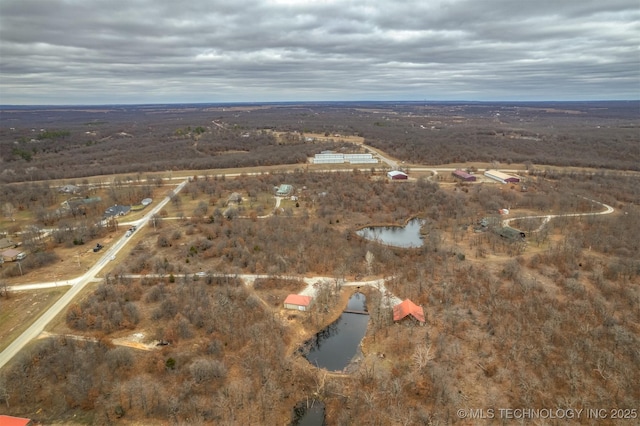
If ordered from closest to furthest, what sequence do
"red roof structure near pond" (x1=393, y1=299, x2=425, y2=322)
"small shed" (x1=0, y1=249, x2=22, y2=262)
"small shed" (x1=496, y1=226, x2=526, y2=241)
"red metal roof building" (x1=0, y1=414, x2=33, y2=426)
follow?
"red metal roof building" (x1=0, y1=414, x2=33, y2=426)
"red roof structure near pond" (x1=393, y1=299, x2=425, y2=322)
"small shed" (x1=0, y1=249, x2=22, y2=262)
"small shed" (x1=496, y1=226, x2=526, y2=241)

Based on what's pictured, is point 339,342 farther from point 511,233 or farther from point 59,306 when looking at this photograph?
point 511,233

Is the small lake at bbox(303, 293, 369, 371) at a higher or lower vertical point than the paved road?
lower

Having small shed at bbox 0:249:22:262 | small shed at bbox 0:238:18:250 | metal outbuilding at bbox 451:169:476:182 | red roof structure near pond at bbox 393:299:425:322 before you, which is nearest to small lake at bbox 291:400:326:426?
red roof structure near pond at bbox 393:299:425:322

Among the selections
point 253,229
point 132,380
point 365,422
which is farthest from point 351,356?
point 253,229

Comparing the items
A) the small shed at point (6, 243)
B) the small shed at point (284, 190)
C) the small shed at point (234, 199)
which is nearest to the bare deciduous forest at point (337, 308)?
the small shed at point (234, 199)

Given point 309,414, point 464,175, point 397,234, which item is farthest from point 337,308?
point 464,175

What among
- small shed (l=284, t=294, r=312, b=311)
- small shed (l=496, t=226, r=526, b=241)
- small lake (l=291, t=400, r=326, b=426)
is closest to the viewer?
small lake (l=291, t=400, r=326, b=426)

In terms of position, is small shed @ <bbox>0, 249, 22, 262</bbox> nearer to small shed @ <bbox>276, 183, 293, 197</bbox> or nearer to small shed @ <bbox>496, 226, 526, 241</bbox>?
small shed @ <bbox>276, 183, 293, 197</bbox>

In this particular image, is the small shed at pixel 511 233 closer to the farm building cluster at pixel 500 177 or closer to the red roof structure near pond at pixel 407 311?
the red roof structure near pond at pixel 407 311
